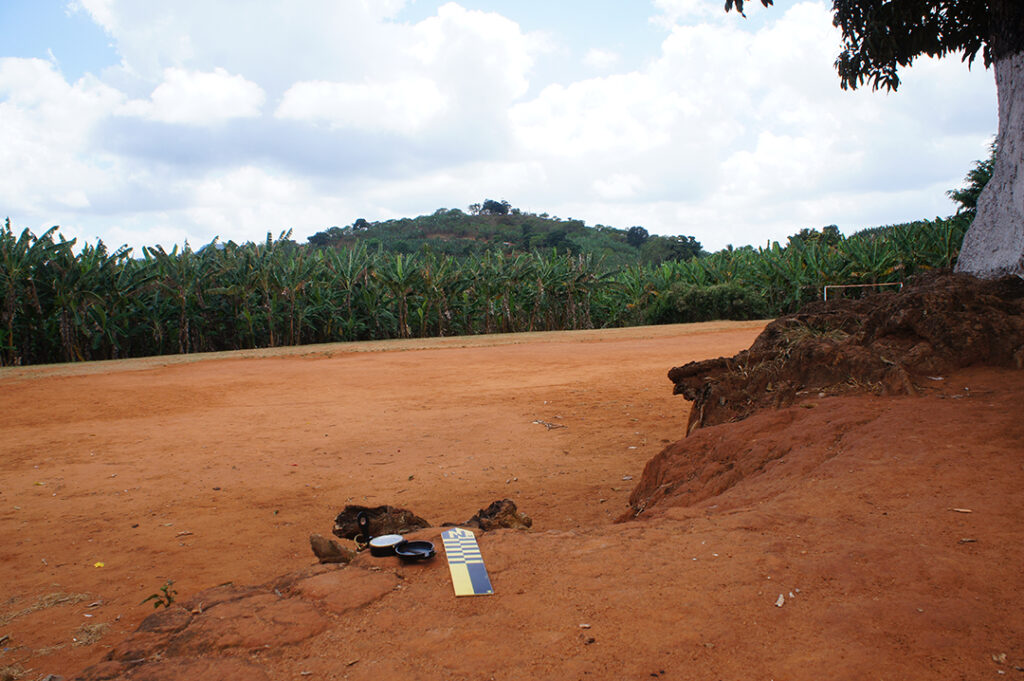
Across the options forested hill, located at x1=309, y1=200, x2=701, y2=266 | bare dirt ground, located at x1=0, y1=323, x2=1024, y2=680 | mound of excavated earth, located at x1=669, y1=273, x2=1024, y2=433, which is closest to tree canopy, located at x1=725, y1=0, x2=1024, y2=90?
mound of excavated earth, located at x1=669, y1=273, x2=1024, y2=433

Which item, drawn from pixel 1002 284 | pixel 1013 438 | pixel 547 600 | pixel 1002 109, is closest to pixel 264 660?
pixel 547 600

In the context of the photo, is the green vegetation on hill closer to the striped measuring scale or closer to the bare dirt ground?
the bare dirt ground

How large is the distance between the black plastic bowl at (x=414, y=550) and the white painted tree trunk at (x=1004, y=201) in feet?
19.0

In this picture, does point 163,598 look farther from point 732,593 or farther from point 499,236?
point 499,236

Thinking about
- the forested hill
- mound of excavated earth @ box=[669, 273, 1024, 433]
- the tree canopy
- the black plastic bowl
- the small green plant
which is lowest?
the small green plant

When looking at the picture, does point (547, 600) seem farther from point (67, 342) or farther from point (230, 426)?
point (67, 342)

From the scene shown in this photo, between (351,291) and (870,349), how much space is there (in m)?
20.2

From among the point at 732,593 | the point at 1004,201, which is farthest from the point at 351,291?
the point at 732,593

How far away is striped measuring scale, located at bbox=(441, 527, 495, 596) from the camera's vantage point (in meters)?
2.64

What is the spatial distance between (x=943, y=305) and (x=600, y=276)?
2376 centimetres

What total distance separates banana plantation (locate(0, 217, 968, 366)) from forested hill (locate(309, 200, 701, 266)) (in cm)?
2021

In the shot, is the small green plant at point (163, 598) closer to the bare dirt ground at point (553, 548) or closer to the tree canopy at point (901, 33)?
the bare dirt ground at point (553, 548)

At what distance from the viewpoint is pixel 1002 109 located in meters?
7.27

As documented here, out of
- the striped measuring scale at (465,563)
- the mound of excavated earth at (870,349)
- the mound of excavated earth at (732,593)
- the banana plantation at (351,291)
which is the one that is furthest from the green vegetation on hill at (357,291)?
the striped measuring scale at (465,563)
